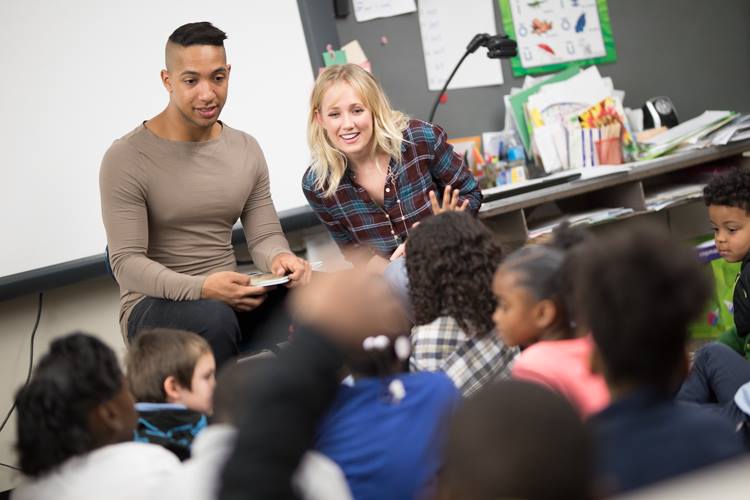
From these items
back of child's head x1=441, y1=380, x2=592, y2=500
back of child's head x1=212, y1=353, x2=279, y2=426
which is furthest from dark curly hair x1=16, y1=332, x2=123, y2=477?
back of child's head x1=441, y1=380, x2=592, y2=500

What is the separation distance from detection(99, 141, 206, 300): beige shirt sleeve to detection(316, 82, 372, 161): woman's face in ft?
1.80

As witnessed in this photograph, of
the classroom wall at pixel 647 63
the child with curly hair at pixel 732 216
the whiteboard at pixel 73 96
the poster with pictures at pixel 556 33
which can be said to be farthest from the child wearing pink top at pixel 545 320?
the poster with pictures at pixel 556 33

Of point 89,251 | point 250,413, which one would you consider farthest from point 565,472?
point 89,251

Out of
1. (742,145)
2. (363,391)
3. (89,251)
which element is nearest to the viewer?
(363,391)

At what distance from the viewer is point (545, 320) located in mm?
1357

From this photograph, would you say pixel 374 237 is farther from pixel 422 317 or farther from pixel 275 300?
pixel 422 317

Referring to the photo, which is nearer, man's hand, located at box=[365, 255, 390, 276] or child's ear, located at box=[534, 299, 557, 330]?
child's ear, located at box=[534, 299, 557, 330]

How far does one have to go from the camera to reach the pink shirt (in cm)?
118

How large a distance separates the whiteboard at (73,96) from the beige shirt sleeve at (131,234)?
556 mm

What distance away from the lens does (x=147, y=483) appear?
3.44 feet

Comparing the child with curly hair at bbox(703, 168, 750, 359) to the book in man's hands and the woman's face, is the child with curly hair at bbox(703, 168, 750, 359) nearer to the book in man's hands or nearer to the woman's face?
the woman's face

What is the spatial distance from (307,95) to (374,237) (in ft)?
2.41

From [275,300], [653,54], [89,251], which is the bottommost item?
[275,300]

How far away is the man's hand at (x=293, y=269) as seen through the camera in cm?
213
